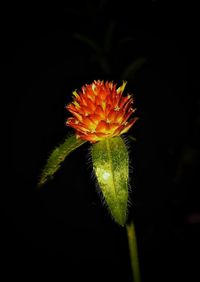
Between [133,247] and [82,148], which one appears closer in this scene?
[133,247]

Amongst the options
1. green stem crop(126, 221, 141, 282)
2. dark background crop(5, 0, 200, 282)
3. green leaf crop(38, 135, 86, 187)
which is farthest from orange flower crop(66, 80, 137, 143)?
dark background crop(5, 0, 200, 282)

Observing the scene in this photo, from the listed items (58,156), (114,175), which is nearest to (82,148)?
(58,156)

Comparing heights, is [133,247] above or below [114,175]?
below

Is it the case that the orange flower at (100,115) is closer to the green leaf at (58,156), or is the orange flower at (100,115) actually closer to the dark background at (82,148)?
the green leaf at (58,156)

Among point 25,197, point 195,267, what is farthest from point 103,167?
point 25,197

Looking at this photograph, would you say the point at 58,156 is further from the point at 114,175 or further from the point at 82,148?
the point at 82,148

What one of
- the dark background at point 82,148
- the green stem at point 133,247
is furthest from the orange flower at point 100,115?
the dark background at point 82,148

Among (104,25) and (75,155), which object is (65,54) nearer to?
(104,25)
